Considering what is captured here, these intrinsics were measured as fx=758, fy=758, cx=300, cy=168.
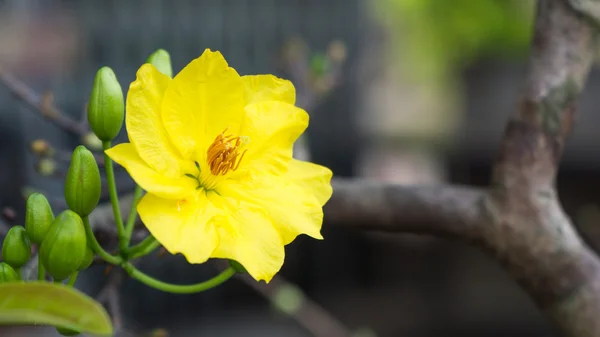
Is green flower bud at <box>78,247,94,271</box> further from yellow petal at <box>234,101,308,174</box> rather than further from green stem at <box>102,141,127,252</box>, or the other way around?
yellow petal at <box>234,101,308,174</box>

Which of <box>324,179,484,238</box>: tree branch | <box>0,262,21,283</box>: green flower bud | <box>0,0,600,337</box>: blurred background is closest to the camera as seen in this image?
<box>0,262,21,283</box>: green flower bud

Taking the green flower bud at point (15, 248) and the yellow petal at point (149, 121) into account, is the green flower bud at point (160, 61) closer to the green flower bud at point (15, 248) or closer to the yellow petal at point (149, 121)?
the yellow petal at point (149, 121)

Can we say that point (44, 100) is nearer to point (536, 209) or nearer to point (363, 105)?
point (536, 209)

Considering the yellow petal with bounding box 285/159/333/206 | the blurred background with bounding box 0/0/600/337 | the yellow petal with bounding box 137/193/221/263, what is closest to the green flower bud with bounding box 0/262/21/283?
the yellow petal with bounding box 137/193/221/263

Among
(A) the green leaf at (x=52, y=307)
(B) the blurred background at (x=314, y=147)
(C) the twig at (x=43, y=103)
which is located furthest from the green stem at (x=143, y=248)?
(B) the blurred background at (x=314, y=147)

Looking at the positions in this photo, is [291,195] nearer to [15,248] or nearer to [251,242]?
[251,242]

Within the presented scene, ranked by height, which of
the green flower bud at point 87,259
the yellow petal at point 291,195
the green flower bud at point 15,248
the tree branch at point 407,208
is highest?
the yellow petal at point 291,195

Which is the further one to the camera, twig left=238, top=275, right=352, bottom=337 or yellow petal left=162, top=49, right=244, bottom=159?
twig left=238, top=275, right=352, bottom=337

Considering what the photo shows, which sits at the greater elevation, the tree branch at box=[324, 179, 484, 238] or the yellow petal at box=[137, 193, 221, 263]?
the yellow petal at box=[137, 193, 221, 263]
